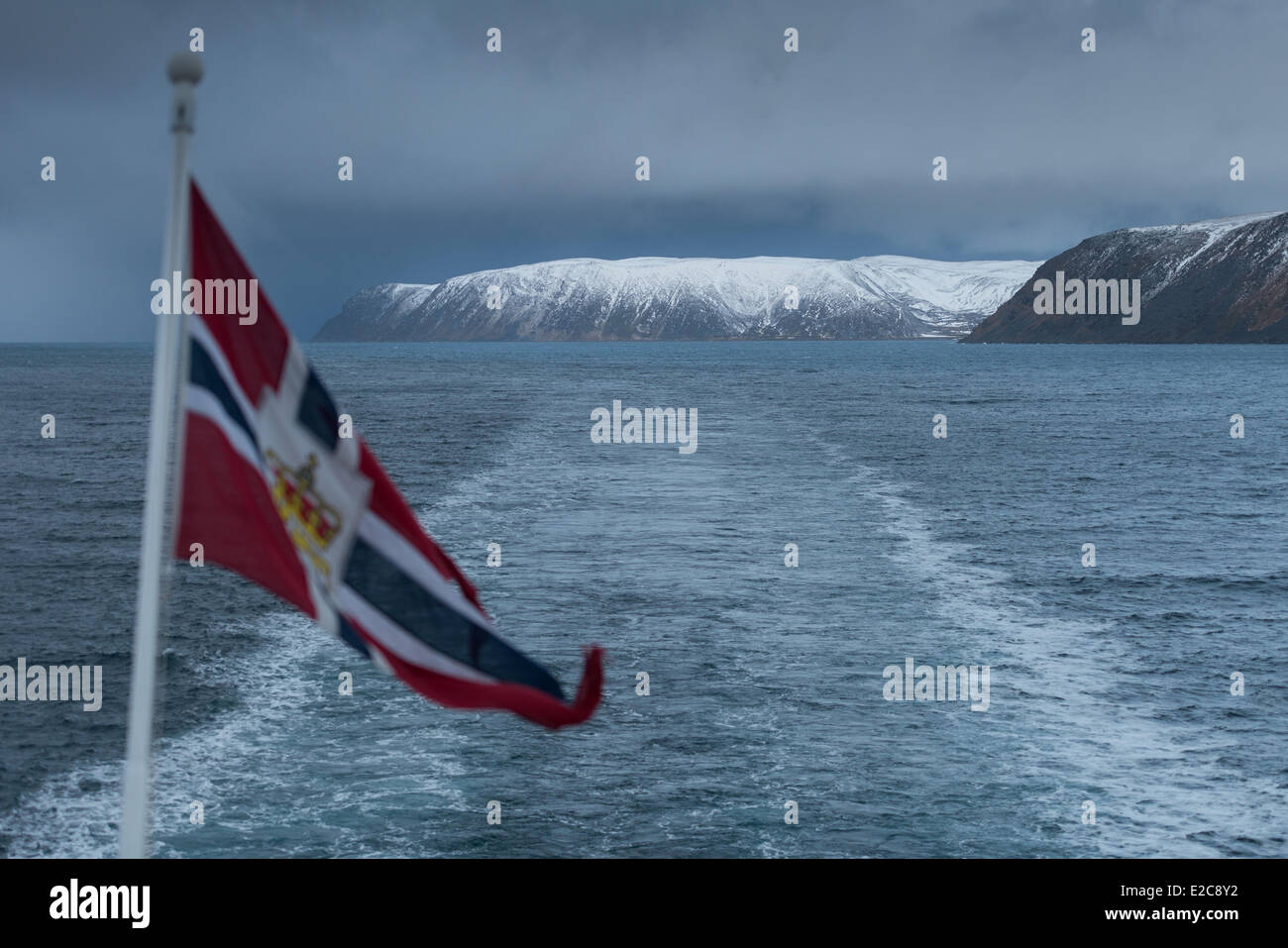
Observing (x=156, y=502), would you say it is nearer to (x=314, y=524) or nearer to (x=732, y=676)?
(x=314, y=524)

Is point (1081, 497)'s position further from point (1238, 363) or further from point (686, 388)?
point (1238, 363)

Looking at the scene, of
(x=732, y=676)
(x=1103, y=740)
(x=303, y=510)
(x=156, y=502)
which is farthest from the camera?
(x=732, y=676)

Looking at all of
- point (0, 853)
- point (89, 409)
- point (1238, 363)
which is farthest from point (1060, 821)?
point (1238, 363)

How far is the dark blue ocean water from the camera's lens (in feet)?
54.8

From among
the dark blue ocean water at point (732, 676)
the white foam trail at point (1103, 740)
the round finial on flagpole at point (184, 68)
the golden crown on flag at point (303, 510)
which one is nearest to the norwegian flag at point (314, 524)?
the golden crown on flag at point (303, 510)

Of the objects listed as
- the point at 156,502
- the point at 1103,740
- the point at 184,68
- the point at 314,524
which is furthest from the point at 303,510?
the point at 1103,740

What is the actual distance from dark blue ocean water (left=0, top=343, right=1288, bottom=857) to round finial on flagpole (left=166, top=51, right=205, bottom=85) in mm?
11626

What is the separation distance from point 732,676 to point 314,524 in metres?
17.0

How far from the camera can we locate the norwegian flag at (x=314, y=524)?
6770mm

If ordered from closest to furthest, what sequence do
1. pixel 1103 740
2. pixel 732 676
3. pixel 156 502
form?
pixel 156 502 < pixel 1103 740 < pixel 732 676

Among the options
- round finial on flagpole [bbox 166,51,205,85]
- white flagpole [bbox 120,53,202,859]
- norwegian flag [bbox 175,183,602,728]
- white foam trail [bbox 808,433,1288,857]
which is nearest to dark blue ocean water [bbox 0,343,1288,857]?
white foam trail [bbox 808,433,1288,857]

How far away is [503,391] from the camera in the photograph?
12200 cm

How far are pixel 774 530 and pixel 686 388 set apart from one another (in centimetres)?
9109

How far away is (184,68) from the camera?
20.6ft
